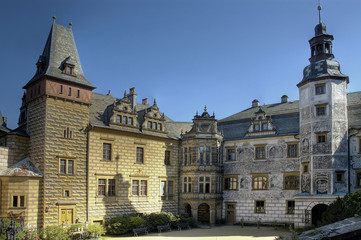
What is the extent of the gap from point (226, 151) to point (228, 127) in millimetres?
2569

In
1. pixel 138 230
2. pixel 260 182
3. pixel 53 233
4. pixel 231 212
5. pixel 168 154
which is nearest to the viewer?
pixel 53 233

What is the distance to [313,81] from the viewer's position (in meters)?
27.7

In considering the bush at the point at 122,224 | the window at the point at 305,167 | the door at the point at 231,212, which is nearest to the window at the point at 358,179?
the window at the point at 305,167

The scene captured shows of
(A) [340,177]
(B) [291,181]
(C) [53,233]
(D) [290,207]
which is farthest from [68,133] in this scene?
(A) [340,177]

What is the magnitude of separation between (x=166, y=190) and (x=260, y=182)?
8.03 m

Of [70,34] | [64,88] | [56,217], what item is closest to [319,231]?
[56,217]

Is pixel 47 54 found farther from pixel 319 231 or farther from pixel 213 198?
pixel 319 231

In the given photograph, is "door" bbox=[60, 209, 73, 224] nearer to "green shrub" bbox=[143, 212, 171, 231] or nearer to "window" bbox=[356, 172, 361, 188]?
"green shrub" bbox=[143, 212, 171, 231]

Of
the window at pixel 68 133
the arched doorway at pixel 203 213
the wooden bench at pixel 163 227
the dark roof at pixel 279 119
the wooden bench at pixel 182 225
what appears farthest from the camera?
the arched doorway at pixel 203 213

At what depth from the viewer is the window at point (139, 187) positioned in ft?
94.4

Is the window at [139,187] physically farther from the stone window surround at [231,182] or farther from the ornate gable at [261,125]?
the ornate gable at [261,125]

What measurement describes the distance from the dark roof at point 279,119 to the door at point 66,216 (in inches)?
602

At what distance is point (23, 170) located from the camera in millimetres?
23094

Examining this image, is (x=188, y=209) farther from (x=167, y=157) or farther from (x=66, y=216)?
(x=66, y=216)
